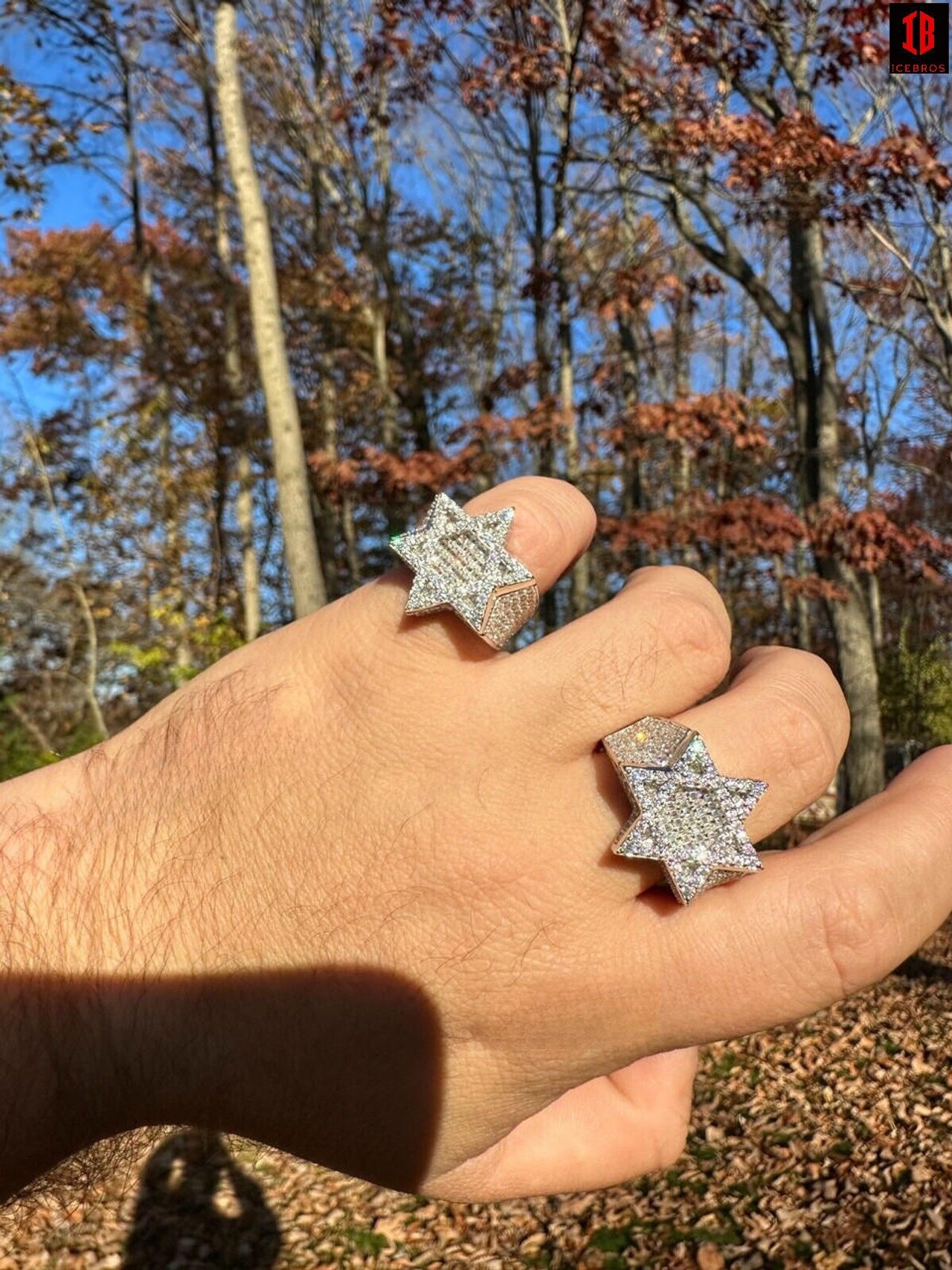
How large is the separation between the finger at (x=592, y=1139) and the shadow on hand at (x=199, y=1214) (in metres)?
3.08

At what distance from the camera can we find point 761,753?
1.18 m

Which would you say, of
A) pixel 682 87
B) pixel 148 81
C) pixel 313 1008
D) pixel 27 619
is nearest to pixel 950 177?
pixel 682 87

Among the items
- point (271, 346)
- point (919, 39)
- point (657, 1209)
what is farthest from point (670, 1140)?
point (919, 39)

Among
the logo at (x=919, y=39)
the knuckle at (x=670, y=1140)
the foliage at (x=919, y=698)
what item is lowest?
the foliage at (x=919, y=698)

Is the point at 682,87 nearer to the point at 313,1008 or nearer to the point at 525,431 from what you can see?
the point at 525,431

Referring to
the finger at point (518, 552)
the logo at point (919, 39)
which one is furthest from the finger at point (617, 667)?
the logo at point (919, 39)

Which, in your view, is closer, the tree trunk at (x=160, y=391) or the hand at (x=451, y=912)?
the hand at (x=451, y=912)

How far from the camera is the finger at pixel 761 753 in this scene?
3.76ft

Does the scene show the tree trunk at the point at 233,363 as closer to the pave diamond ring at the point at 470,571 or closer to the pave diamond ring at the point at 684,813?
the pave diamond ring at the point at 470,571

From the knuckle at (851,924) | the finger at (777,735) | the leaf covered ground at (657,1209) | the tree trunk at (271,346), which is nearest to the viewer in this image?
the knuckle at (851,924)

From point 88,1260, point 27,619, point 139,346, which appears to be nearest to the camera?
point 88,1260

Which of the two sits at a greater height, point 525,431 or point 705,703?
point 525,431

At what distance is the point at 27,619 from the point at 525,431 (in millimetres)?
8070

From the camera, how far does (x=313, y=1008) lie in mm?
1143
